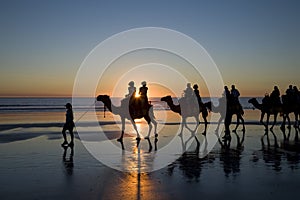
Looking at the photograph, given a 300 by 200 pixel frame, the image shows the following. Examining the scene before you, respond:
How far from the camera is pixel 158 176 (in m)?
10.2

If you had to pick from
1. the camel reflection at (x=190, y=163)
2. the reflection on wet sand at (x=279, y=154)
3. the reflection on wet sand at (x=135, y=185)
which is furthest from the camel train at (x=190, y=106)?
the reflection on wet sand at (x=135, y=185)

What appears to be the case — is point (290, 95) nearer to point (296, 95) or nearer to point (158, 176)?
point (296, 95)

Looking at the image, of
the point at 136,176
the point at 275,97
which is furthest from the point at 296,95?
the point at 136,176

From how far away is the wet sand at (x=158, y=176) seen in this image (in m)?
8.34

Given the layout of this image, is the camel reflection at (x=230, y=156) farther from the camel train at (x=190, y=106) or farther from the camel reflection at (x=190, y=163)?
the camel train at (x=190, y=106)

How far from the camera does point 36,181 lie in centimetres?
952

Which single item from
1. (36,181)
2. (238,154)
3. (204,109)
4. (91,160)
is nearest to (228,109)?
(204,109)

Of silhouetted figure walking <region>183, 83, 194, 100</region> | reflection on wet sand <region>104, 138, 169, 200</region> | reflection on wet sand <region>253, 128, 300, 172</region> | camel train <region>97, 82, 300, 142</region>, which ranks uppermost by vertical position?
silhouetted figure walking <region>183, 83, 194, 100</region>

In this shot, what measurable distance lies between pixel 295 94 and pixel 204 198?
789 inches

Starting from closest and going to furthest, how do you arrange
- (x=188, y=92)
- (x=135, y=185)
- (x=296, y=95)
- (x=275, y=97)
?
1. (x=135, y=185)
2. (x=188, y=92)
3. (x=275, y=97)
4. (x=296, y=95)

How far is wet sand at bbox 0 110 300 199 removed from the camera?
8.34 meters

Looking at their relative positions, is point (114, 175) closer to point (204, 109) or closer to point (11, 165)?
point (11, 165)

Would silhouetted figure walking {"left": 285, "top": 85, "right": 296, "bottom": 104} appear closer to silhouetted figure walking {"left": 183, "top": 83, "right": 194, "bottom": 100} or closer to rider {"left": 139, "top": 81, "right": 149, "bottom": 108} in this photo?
silhouetted figure walking {"left": 183, "top": 83, "right": 194, "bottom": 100}

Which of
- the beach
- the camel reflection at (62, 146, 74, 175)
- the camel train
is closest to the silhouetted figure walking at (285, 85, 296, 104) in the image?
the camel train
